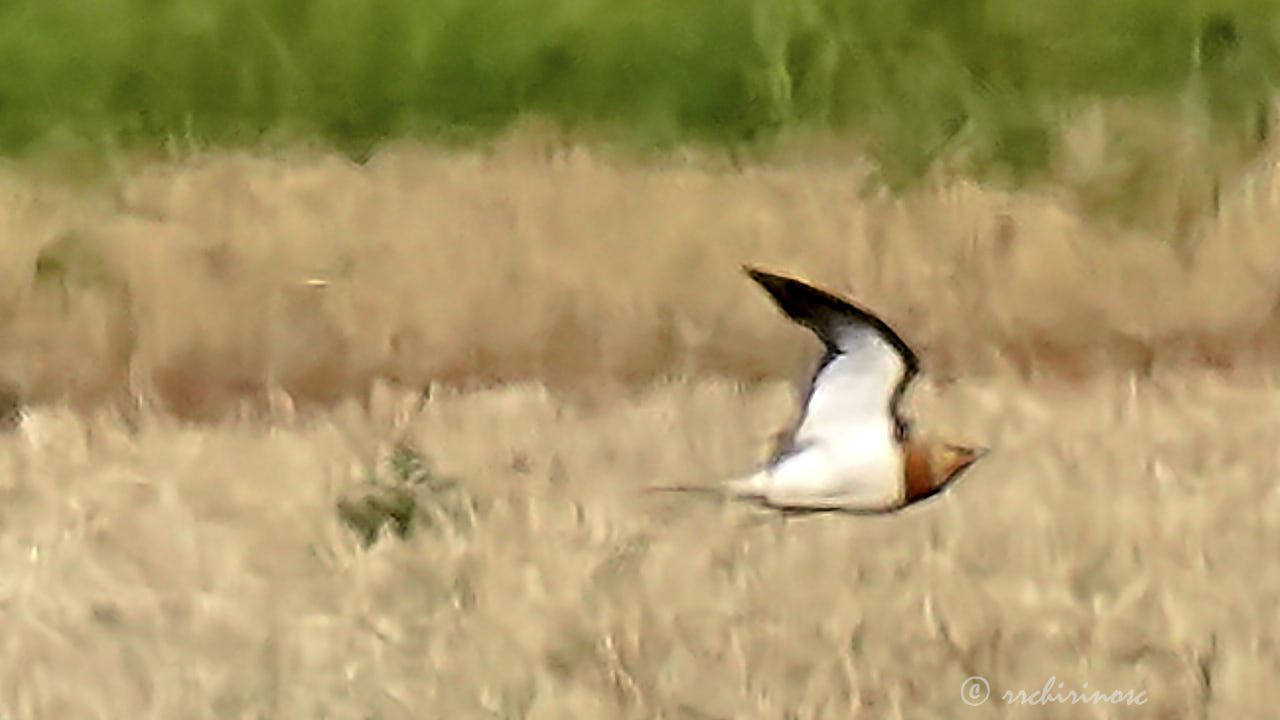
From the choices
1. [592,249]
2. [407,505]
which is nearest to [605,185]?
[592,249]

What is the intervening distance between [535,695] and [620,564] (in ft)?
0.56

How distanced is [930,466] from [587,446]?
43 centimetres

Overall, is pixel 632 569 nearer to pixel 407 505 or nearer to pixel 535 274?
pixel 407 505

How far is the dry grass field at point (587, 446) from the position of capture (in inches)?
58.4

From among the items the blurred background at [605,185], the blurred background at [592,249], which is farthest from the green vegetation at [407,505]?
the blurred background at [605,185]

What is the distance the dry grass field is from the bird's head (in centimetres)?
16

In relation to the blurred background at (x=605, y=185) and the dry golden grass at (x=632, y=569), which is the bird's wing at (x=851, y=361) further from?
the blurred background at (x=605, y=185)

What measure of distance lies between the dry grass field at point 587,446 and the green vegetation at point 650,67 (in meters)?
0.05

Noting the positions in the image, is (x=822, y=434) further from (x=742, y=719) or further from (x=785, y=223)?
(x=785, y=223)

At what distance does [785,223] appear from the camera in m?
1.78

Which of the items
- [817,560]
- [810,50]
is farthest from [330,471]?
[810,50]
